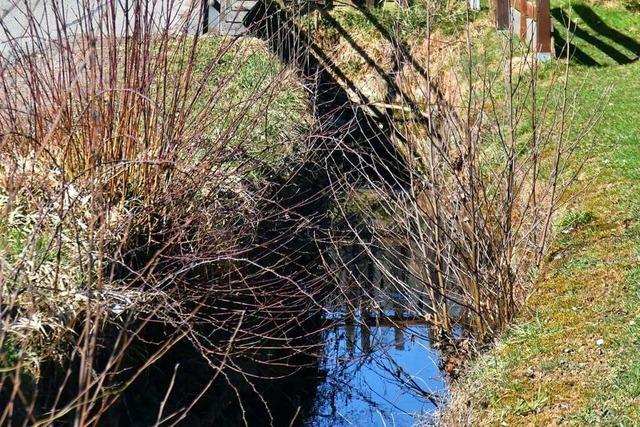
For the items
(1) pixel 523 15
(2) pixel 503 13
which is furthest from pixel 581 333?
(2) pixel 503 13

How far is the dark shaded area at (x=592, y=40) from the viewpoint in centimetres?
1238

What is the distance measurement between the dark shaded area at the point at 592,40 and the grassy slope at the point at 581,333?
4.78 metres

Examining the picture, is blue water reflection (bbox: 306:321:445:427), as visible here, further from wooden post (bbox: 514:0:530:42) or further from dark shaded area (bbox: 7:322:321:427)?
wooden post (bbox: 514:0:530:42)

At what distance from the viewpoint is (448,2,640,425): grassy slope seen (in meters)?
4.54

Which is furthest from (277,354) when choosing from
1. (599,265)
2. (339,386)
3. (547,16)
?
(547,16)

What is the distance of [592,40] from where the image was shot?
43.4ft

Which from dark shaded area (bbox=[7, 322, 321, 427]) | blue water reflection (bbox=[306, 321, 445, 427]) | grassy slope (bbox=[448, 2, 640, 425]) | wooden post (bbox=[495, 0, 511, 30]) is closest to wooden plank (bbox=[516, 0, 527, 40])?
wooden post (bbox=[495, 0, 511, 30])

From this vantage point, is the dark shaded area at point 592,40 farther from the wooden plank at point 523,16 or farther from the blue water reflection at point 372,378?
the blue water reflection at point 372,378

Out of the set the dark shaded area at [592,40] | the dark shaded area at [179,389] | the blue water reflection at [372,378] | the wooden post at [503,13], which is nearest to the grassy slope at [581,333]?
the dark shaded area at [179,389]

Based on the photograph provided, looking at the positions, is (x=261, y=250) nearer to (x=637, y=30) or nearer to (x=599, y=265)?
(x=599, y=265)

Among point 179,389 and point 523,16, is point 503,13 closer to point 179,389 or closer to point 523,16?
point 523,16

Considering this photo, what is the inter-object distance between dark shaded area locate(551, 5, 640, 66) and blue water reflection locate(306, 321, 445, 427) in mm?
5224

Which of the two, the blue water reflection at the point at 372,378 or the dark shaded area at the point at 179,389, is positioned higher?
the blue water reflection at the point at 372,378

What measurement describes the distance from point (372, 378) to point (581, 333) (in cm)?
274
